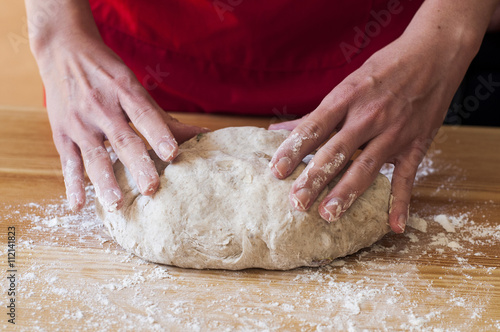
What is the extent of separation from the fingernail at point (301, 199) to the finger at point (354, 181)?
0.05 meters

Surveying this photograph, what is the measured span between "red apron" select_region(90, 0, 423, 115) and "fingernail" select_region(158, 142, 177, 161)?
66 cm

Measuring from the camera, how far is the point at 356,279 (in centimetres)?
120

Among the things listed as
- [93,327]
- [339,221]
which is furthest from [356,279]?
[93,327]

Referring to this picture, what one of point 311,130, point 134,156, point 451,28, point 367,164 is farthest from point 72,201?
point 451,28

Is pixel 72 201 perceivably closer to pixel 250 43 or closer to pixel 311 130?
pixel 311 130

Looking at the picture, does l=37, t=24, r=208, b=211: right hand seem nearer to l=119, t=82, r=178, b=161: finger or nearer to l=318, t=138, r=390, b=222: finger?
l=119, t=82, r=178, b=161: finger

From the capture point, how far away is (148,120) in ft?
4.36

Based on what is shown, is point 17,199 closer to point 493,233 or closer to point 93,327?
point 93,327

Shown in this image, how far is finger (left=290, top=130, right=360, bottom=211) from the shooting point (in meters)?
1.18

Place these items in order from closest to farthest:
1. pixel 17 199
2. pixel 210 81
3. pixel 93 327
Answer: pixel 93 327 → pixel 17 199 → pixel 210 81

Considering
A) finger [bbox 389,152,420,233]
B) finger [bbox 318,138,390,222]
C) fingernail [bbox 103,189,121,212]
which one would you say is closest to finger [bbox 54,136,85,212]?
fingernail [bbox 103,189,121,212]

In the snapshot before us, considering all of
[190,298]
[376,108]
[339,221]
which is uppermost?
[376,108]

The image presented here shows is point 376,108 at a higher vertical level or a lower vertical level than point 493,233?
higher

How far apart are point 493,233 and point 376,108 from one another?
460 millimetres
